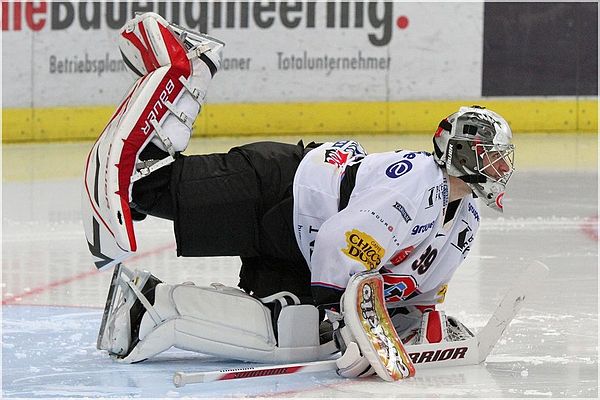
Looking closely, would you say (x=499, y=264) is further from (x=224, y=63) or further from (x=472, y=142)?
(x=224, y=63)

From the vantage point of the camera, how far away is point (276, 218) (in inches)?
169

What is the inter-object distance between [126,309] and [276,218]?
1.72 ft

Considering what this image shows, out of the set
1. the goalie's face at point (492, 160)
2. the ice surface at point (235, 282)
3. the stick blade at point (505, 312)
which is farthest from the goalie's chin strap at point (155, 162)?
the stick blade at point (505, 312)

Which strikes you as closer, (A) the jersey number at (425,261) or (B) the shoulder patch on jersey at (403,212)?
(B) the shoulder patch on jersey at (403,212)

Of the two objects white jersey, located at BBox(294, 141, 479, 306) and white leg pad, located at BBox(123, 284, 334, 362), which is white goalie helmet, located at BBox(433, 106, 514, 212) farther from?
white leg pad, located at BBox(123, 284, 334, 362)

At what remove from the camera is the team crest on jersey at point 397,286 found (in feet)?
13.9

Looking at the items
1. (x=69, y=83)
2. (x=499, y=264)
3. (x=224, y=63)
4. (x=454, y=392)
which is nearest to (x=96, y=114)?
(x=69, y=83)

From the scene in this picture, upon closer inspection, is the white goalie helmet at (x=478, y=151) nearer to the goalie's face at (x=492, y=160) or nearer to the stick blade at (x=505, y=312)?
the goalie's face at (x=492, y=160)

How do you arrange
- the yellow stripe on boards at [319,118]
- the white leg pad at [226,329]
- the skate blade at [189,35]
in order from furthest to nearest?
1. the yellow stripe on boards at [319,118]
2. the skate blade at [189,35]
3. the white leg pad at [226,329]

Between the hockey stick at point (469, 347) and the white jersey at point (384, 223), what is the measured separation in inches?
7.6

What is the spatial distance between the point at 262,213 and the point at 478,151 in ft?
2.26

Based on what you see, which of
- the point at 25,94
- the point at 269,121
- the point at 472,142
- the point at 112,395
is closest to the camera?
the point at 112,395

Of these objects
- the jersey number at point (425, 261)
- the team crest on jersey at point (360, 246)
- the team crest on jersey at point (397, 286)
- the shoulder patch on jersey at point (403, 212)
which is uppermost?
the shoulder patch on jersey at point (403, 212)

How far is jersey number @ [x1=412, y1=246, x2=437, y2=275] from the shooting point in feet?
13.9
